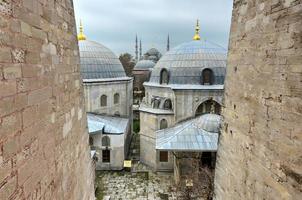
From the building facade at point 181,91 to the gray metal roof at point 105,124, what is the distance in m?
1.68

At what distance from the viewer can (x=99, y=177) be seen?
14.3 meters

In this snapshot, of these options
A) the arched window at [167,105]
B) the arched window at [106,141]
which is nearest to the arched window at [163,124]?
the arched window at [167,105]

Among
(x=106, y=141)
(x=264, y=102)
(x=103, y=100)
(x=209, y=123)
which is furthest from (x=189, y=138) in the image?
(x=264, y=102)

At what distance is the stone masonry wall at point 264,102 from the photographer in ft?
9.69

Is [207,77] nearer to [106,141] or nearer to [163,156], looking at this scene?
[163,156]

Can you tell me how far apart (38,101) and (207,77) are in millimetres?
13839

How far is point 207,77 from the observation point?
15.7m

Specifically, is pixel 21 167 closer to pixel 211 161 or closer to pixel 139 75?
pixel 211 161

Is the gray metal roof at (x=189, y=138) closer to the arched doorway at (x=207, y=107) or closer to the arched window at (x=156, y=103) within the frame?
the arched doorway at (x=207, y=107)

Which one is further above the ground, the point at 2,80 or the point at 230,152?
the point at 2,80

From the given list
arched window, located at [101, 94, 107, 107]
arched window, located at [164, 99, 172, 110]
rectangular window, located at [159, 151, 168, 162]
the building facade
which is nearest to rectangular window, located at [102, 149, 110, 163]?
the building facade

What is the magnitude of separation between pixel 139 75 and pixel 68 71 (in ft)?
101

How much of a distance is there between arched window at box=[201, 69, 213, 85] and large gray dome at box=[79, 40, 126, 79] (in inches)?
270

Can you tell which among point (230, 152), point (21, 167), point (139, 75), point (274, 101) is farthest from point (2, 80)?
point (139, 75)
